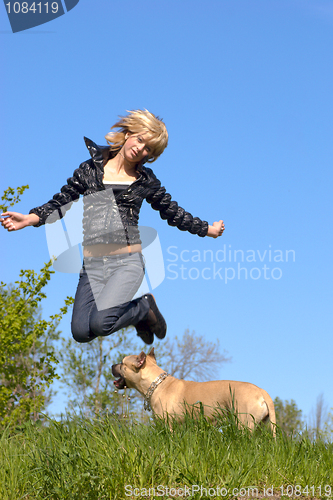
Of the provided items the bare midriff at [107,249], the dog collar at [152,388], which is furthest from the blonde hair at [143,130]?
the dog collar at [152,388]

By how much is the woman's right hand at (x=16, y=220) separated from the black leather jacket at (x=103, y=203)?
109 millimetres

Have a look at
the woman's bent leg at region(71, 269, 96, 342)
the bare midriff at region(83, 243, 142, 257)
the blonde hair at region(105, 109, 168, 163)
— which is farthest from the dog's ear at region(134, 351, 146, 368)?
the blonde hair at region(105, 109, 168, 163)

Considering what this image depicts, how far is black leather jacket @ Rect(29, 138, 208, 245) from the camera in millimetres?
6316

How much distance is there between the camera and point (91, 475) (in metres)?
4.55

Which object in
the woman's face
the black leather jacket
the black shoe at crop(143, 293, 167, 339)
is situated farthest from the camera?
the black shoe at crop(143, 293, 167, 339)

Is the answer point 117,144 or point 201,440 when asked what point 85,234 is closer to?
point 117,144

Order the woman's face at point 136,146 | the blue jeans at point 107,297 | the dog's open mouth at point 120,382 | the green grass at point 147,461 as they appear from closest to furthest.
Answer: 1. the green grass at point 147,461
2. the blue jeans at point 107,297
3. the woman's face at point 136,146
4. the dog's open mouth at point 120,382

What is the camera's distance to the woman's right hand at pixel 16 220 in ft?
19.7

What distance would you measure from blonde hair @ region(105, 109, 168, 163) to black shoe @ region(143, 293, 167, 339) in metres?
1.91

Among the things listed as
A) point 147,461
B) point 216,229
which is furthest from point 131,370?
point 147,461

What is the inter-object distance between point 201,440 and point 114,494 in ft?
4.01

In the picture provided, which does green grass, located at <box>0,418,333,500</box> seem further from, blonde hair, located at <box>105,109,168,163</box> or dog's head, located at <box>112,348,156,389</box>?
blonde hair, located at <box>105,109,168,163</box>

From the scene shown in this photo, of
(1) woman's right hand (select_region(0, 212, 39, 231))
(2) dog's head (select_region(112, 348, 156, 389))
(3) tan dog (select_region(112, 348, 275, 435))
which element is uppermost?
(1) woman's right hand (select_region(0, 212, 39, 231))

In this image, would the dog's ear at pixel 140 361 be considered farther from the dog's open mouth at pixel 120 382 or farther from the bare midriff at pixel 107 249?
the bare midriff at pixel 107 249
